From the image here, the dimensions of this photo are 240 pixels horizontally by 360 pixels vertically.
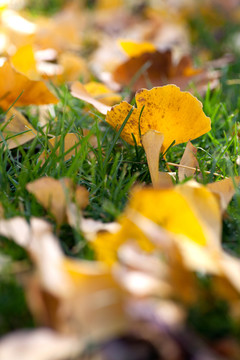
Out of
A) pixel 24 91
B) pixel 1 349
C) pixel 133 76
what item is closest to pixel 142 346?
pixel 1 349

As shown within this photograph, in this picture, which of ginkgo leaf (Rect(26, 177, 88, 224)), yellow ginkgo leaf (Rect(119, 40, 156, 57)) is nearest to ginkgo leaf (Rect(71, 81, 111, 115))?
ginkgo leaf (Rect(26, 177, 88, 224))

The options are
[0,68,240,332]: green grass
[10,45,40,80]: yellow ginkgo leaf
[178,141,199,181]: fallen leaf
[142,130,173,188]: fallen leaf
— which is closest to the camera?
[0,68,240,332]: green grass

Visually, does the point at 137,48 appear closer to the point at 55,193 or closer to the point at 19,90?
the point at 19,90

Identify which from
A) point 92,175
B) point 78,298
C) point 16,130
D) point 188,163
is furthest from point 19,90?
point 78,298

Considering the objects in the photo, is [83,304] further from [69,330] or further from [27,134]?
[27,134]

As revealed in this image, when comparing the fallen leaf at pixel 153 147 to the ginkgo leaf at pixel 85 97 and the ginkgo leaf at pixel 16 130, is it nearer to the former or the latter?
the ginkgo leaf at pixel 85 97

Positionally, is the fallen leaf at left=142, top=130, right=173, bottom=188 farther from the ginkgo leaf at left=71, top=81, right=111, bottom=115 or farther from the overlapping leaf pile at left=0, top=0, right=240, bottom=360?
the ginkgo leaf at left=71, top=81, right=111, bottom=115

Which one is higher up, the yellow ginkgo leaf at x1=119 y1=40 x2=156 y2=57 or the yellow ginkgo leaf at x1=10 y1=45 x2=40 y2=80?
the yellow ginkgo leaf at x1=10 y1=45 x2=40 y2=80
